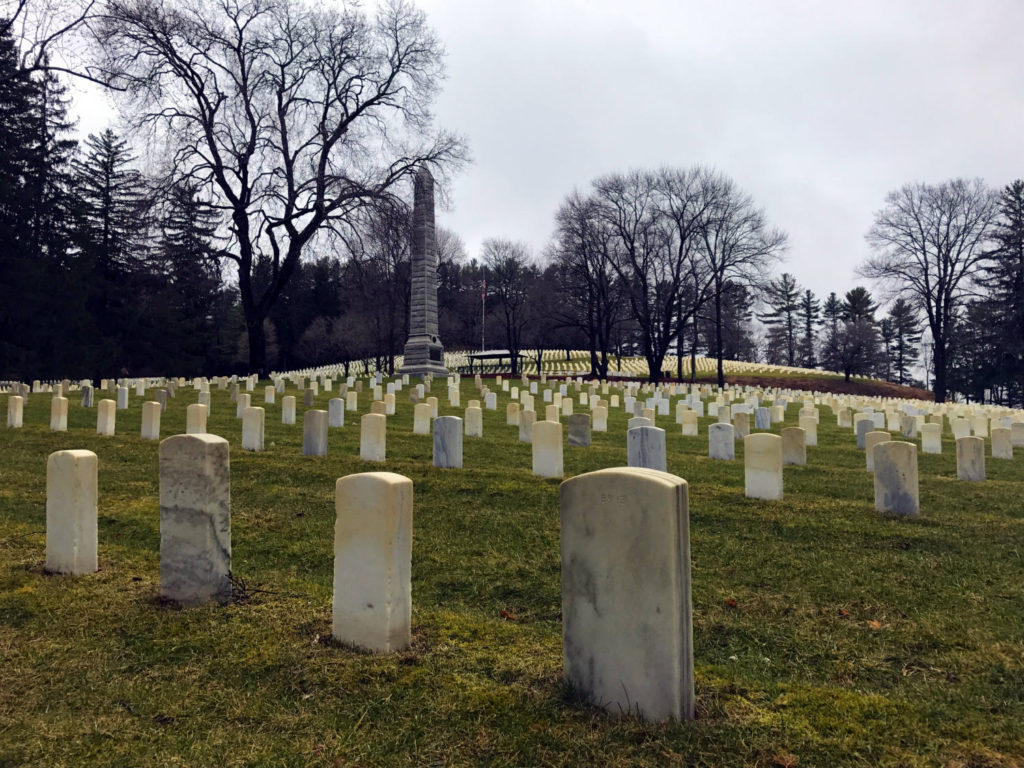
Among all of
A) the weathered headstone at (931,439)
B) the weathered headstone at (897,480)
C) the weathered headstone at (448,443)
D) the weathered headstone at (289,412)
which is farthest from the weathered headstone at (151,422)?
the weathered headstone at (931,439)

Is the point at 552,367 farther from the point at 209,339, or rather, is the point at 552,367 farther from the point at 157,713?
the point at 157,713

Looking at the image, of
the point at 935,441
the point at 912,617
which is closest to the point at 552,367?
the point at 935,441

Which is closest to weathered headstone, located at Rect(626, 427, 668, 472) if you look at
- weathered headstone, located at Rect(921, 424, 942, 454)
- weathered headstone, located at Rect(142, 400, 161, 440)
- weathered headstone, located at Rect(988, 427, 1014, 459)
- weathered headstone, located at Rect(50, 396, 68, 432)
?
weathered headstone, located at Rect(921, 424, 942, 454)

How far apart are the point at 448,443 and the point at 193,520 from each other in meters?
4.63

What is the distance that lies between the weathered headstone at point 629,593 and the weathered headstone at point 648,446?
16.3 feet

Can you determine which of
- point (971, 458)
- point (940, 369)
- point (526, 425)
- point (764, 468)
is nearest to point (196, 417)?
point (526, 425)

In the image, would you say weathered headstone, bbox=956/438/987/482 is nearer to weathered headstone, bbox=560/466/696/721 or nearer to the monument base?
weathered headstone, bbox=560/466/696/721

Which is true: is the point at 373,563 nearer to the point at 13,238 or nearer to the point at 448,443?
the point at 448,443

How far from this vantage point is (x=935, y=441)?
11539 millimetres

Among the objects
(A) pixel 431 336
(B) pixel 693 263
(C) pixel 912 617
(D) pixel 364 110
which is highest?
(D) pixel 364 110

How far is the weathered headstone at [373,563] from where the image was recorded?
332 centimetres

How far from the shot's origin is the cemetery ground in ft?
8.30

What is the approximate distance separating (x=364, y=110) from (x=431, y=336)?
1015 cm

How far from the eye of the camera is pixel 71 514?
14.8 feet
